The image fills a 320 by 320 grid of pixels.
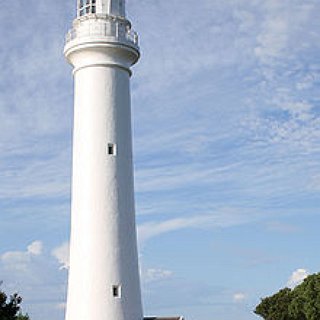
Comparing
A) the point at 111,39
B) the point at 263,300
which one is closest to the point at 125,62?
the point at 111,39

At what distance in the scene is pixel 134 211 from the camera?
27281mm

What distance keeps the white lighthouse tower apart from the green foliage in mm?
26779

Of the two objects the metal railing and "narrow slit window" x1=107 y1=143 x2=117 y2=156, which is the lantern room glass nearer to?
the metal railing

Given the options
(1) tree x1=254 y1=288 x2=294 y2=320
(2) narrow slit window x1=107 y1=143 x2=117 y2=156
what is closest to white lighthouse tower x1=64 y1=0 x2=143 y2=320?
(2) narrow slit window x1=107 y1=143 x2=117 y2=156

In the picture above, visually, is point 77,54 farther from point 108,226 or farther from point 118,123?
point 108,226

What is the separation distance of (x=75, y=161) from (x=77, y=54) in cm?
419

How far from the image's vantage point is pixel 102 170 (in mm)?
26719

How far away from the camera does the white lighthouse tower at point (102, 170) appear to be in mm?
26047

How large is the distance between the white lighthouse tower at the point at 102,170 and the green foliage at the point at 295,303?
2678 cm

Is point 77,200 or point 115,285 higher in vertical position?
point 77,200

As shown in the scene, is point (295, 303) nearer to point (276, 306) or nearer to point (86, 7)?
point (276, 306)

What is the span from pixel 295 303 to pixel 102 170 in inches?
1256

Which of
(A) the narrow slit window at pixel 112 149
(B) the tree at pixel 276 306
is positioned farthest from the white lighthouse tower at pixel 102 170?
(B) the tree at pixel 276 306

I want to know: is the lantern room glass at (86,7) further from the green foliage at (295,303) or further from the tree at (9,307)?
the green foliage at (295,303)
